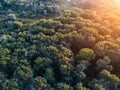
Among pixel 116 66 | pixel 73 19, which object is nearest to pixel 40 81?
pixel 116 66

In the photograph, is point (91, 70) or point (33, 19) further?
point (33, 19)

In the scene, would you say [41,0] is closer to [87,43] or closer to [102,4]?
[102,4]

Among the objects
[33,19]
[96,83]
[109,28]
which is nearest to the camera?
[96,83]

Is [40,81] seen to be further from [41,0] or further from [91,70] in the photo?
[41,0]

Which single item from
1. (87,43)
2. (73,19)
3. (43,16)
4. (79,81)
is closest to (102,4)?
(43,16)

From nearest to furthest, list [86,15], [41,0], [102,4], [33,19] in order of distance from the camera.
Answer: [86,15], [33,19], [102,4], [41,0]

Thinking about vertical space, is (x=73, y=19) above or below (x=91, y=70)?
above
